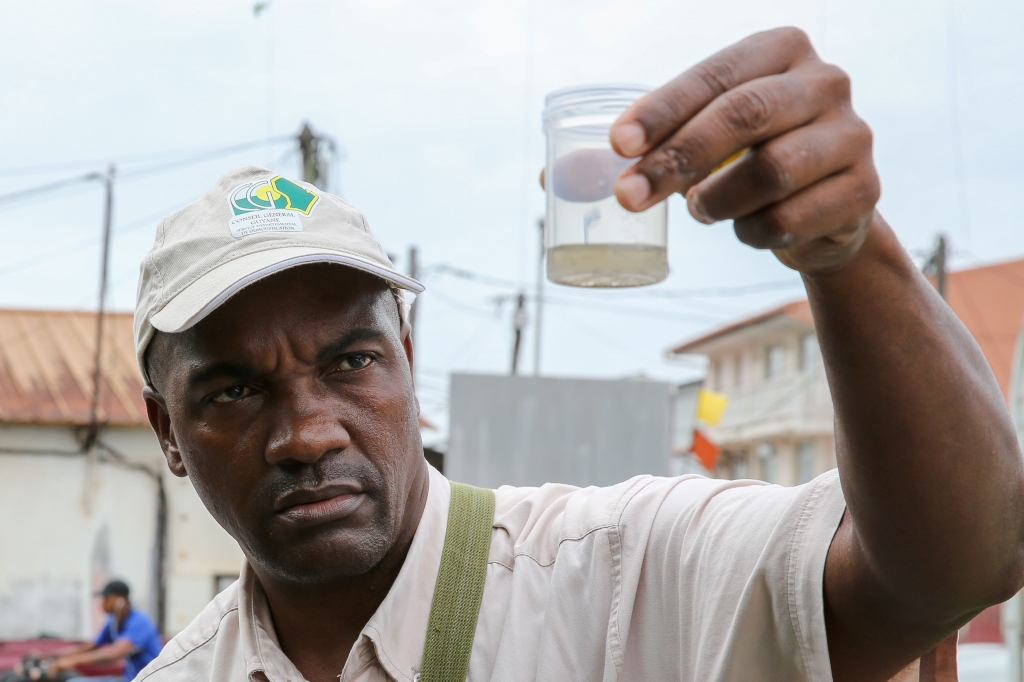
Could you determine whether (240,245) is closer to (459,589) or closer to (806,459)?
A: (459,589)

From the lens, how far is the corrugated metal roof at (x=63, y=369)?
15.1 m

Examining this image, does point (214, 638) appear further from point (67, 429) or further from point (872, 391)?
point (67, 429)

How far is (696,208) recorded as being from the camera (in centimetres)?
109

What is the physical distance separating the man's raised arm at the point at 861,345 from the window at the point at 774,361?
33.9 m

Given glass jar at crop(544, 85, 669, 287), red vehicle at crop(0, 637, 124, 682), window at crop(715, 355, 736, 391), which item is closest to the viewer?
glass jar at crop(544, 85, 669, 287)

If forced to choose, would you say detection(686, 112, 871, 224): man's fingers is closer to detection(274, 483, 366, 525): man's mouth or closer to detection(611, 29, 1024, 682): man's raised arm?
detection(611, 29, 1024, 682): man's raised arm

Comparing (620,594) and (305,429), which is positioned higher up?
(305,429)

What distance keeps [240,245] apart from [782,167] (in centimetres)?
115

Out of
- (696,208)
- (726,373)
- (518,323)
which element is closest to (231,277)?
(696,208)

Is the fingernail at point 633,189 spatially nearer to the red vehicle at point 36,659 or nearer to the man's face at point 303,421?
the man's face at point 303,421

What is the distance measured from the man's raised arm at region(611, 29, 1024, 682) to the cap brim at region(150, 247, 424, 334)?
2.96ft

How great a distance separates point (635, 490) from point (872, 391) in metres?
0.65

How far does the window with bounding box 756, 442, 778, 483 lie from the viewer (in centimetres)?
3612

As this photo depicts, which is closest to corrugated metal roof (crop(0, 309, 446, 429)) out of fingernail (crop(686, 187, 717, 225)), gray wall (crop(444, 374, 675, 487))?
gray wall (crop(444, 374, 675, 487))
